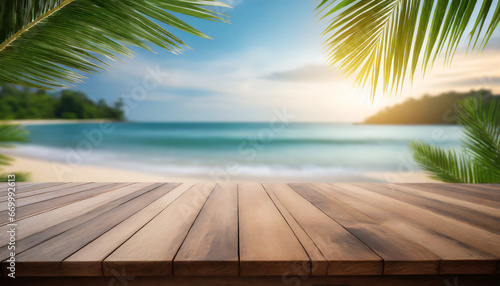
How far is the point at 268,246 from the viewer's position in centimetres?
79

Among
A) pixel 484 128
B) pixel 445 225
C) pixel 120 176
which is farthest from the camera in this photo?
pixel 120 176

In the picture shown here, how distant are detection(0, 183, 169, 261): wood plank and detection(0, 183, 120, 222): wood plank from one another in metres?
0.09

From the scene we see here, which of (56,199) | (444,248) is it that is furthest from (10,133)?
(444,248)

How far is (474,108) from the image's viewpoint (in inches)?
81.8

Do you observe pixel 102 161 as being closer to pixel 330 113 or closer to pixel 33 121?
pixel 330 113

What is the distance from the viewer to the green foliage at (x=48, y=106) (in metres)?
8.48

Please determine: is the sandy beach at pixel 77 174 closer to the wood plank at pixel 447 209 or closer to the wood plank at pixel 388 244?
the wood plank at pixel 447 209

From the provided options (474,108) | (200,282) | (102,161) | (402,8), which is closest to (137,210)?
(200,282)

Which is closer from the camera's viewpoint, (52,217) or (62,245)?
(62,245)

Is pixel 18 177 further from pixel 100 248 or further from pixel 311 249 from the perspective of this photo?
pixel 311 249

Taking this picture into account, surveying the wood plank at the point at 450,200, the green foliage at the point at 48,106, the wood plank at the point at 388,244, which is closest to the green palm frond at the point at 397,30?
the wood plank at the point at 388,244

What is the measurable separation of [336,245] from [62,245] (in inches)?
32.3

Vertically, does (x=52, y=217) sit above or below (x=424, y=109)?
below

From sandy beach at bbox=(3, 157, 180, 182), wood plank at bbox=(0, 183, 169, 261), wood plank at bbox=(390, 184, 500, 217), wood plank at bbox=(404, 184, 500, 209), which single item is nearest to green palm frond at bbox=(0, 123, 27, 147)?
wood plank at bbox=(0, 183, 169, 261)
